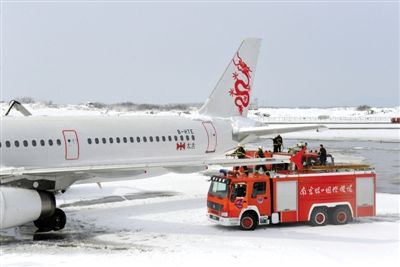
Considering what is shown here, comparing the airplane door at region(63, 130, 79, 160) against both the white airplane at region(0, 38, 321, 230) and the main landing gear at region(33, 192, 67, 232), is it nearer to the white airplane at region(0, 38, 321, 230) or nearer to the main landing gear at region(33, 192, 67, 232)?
the white airplane at region(0, 38, 321, 230)

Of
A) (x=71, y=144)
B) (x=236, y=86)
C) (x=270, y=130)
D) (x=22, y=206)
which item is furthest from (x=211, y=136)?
(x=22, y=206)

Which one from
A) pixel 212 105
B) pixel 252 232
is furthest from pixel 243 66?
pixel 252 232

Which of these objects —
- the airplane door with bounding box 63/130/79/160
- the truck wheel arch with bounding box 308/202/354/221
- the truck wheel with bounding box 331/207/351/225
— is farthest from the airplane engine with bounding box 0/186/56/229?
the truck wheel with bounding box 331/207/351/225

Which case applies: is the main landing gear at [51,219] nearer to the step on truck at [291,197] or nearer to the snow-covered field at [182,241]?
the snow-covered field at [182,241]

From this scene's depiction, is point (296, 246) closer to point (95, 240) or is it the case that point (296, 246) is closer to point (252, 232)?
point (252, 232)

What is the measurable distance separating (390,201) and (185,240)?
10.6 m

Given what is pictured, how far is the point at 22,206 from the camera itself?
16.8 meters

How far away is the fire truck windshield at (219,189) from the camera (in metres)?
18.5

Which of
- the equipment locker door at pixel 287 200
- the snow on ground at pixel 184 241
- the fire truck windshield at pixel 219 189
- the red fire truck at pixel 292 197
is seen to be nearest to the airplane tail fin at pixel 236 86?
the snow on ground at pixel 184 241

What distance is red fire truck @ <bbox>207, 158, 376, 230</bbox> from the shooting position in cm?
1814

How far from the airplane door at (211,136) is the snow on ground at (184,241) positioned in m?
3.63

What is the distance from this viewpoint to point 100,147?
2167 centimetres

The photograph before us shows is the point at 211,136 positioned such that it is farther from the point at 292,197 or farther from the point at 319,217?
the point at 319,217

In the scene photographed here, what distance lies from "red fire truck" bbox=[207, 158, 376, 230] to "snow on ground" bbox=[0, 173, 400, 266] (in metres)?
0.41
